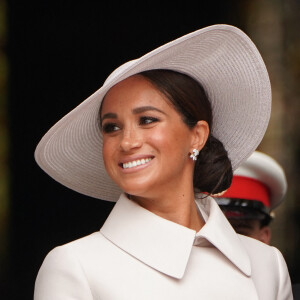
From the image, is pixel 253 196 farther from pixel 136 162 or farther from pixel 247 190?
pixel 136 162

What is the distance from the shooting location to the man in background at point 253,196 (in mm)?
3887

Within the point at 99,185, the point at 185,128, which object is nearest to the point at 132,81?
the point at 185,128

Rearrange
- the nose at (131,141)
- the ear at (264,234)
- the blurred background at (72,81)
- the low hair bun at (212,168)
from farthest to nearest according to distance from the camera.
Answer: the blurred background at (72,81) < the ear at (264,234) < the low hair bun at (212,168) < the nose at (131,141)

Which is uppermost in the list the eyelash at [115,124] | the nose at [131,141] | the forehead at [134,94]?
the forehead at [134,94]

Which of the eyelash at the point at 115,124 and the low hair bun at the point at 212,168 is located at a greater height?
the eyelash at the point at 115,124

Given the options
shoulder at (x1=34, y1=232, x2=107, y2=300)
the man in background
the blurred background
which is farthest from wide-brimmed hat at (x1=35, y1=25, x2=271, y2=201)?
the blurred background

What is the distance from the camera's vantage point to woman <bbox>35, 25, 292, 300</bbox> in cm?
273

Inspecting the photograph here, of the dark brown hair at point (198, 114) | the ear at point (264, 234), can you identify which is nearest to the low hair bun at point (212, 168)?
the dark brown hair at point (198, 114)

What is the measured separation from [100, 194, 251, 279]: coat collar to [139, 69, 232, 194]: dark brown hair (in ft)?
0.68

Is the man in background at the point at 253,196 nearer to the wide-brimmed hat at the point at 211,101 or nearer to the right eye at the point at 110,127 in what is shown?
the wide-brimmed hat at the point at 211,101

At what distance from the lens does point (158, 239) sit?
9.28 ft

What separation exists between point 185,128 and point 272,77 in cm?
298

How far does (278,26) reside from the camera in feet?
18.9

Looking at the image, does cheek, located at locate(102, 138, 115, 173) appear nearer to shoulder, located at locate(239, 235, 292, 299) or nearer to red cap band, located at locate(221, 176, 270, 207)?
shoulder, located at locate(239, 235, 292, 299)
